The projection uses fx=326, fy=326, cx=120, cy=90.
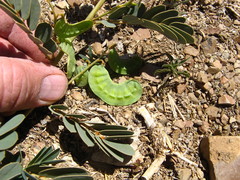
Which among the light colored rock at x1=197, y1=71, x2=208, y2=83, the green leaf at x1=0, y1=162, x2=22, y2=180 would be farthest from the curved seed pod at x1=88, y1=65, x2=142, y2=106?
the green leaf at x1=0, y1=162, x2=22, y2=180

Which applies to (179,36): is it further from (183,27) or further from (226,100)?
(226,100)

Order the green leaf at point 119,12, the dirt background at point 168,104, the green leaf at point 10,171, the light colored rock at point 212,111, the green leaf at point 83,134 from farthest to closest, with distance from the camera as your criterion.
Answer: the light colored rock at point 212,111 → the dirt background at point 168,104 → the green leaf at point 119,12 → the green leaf at point 83,134 → the green leaf at point 10,171

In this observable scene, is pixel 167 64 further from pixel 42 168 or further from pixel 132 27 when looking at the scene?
pixel 42 168

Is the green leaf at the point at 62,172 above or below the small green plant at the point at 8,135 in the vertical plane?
below

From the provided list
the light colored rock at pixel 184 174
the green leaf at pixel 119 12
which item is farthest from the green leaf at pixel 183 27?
the light colored rock at pixel 184 174

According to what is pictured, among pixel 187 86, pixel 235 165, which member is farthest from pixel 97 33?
pixel 235 165

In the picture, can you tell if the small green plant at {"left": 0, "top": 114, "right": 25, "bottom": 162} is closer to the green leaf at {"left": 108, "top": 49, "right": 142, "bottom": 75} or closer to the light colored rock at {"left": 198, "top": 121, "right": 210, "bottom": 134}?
the green leaf at {"left": 108, "top": 49, "right": 142, "bottom": 75}

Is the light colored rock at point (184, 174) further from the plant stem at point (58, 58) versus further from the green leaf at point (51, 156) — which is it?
the plant stem at point (58, 58)
